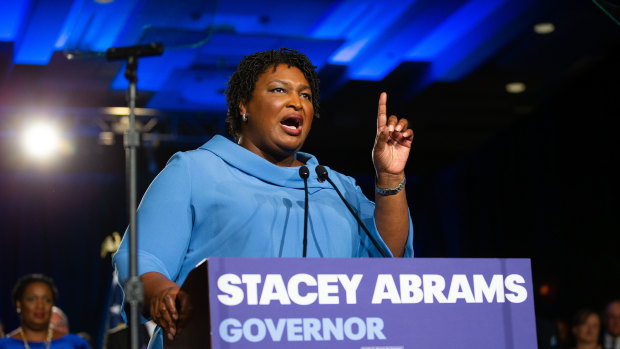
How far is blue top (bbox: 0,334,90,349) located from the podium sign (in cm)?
397

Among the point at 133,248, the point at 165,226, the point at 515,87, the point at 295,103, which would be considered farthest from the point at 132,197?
the point at 515,87

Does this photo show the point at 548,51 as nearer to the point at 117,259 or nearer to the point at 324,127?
the point at 324,127

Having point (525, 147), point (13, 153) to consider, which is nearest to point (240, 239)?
point (525, 147)

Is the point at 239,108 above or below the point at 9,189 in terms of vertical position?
below

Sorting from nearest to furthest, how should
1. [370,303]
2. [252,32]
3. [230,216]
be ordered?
1. [370,303]
2. [230,216]
3. [252,32]

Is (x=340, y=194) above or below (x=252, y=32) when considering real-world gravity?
below

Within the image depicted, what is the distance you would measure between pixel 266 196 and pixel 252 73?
14.0 inches

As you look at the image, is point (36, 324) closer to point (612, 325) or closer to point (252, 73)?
point (252, 73)

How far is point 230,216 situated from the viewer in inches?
65.2

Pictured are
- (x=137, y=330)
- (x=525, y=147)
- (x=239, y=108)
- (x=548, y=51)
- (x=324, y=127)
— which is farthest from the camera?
(x=324, y=127)

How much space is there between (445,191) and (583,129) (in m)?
3.03

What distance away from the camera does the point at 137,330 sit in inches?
50.8

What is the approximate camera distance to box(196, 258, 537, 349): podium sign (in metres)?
1.23

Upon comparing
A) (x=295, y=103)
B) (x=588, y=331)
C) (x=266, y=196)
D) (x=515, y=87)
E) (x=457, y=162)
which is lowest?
(x=588, y=331)
